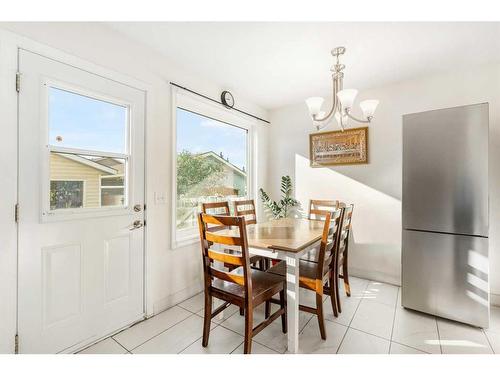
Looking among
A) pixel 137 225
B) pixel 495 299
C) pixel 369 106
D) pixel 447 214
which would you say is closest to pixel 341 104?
pixel 369 106

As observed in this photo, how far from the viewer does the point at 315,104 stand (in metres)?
1.89

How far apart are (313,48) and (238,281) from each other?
2084 mm

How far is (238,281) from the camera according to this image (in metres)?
1.62

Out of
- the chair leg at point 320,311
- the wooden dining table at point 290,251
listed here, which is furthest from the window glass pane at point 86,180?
the chair leg at point 320,311

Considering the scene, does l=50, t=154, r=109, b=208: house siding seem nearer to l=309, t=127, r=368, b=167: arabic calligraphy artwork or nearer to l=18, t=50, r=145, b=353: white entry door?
l=18, t=50, r=145, b=353: white entry door

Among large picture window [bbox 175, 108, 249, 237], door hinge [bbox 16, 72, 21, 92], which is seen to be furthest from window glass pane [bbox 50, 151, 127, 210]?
large picture window [bbox 175, 108, 249, 237]

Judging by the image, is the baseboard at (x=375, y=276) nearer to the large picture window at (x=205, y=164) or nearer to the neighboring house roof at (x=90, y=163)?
the large picture window at (x=205, y=164)

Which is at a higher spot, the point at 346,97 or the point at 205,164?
the point at 346,97

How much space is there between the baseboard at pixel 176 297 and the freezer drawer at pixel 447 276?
2.10 meters

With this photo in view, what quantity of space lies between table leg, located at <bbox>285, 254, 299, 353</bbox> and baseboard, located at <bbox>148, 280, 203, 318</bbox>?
49.6 inches

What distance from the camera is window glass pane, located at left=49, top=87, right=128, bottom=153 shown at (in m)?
1.61

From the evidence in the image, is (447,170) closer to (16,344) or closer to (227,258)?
(227,258)
